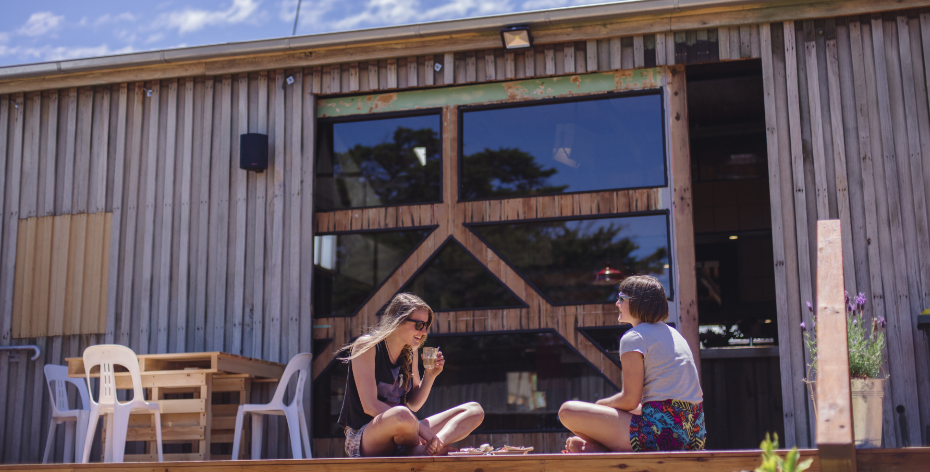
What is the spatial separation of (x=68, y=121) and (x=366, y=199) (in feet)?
9.59

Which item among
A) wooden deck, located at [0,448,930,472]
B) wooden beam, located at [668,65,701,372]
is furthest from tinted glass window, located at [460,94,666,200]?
wooden deck, located at [0,448,930,472]

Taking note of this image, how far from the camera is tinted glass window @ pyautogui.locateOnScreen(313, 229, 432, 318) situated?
709 centimetres

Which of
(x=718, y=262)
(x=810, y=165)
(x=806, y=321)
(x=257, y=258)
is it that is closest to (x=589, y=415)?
(x=806, y=321)

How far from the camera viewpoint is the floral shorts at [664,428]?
12.0 ft

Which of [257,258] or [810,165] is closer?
[810,165]

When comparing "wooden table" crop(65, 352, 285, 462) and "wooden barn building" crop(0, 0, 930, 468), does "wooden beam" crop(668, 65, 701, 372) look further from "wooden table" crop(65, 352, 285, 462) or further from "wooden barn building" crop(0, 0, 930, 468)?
"wooden table" crop(65, 352, 285, 462)

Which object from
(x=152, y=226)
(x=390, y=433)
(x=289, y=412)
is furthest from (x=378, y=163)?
(x=390, y=433)

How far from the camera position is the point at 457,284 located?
6.92 metres

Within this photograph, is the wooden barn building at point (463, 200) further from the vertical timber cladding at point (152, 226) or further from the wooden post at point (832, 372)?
the wooden post at point (832, 372)

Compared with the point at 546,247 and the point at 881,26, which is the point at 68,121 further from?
the point at 881,26

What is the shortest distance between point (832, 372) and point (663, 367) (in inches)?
39.5

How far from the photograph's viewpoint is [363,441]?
384cm

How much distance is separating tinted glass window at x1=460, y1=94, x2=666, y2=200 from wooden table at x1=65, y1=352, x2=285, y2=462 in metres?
2.33

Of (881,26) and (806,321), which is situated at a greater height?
(881,26)
